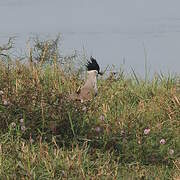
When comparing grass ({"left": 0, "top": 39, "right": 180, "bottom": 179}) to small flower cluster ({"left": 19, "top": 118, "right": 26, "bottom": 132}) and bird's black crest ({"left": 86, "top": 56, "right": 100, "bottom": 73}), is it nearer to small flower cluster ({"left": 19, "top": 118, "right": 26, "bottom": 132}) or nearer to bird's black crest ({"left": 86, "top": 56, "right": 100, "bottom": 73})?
small flower cluster ({"left": 19, "top": 118, "right": 26, "bottom": 132})

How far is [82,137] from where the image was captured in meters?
5.68

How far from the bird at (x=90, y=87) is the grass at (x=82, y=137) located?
0.12m

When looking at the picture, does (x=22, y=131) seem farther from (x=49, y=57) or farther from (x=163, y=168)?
(x=49, y=57)

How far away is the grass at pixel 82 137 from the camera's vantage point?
462cm

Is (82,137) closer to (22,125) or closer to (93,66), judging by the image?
(22,125)

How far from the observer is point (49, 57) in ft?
31.1

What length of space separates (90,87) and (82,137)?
1.31 metres

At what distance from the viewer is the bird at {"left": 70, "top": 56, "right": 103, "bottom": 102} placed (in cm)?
661

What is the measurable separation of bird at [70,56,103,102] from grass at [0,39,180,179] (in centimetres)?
12

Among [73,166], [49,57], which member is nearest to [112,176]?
[73,166]

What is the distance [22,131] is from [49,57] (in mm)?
4017

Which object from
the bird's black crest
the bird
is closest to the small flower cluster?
the bird

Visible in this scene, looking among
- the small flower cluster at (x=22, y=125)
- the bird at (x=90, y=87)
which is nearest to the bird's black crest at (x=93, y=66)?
the bird at (x=90, y=87)

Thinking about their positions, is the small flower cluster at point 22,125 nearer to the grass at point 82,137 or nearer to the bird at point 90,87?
the grass at point 82,137
